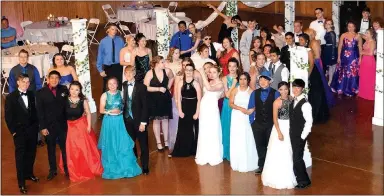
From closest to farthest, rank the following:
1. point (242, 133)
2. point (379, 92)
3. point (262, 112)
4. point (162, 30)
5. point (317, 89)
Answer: point (262, 112) → point (242, 133) → point (317, 89) → point (379, 92) → point (162, 30)

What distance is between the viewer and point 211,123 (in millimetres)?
8250

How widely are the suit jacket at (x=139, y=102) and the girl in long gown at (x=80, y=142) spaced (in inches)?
19.1

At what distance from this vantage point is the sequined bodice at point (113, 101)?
304 inches

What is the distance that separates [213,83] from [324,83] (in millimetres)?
2398

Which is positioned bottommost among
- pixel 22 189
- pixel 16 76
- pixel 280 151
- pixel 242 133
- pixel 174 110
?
pixel 22 189

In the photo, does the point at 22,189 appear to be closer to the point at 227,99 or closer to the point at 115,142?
the point at 115,142

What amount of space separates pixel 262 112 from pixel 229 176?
0.86 metres

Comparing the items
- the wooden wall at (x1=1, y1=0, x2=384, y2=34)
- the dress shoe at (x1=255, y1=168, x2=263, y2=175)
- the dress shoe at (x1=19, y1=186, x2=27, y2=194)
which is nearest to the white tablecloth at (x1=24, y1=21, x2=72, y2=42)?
the wooden wall at (x1=1, y1=0, x2=384, y2=34)

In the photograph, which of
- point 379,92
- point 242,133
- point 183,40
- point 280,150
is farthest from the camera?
point 183,40

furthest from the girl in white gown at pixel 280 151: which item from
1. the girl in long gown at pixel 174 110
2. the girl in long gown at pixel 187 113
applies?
the girl in long gown at pixel 174 110

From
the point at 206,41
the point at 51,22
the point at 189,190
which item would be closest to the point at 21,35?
the point at 51,22

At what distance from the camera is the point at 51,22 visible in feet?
49.5

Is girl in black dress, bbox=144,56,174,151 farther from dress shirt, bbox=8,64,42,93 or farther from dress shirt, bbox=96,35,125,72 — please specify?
dress shirt, bbox=96,35,125,72

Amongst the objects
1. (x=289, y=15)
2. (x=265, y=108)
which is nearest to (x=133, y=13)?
(x=289, y=15)
